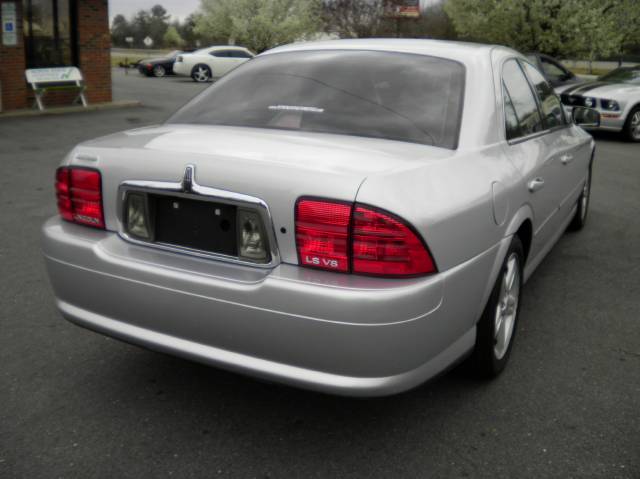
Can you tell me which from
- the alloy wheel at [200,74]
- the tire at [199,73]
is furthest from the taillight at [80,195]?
the alloy wheel at [200,74]

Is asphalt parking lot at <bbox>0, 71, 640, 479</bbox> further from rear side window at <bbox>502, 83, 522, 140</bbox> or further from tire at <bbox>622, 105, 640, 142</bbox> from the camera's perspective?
tire at <bbox>622, 105, 640, 142</bbox>

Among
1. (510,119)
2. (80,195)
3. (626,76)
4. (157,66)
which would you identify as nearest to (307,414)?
(80,195)

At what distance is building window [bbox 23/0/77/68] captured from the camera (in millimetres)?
15133

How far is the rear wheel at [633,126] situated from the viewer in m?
12.9

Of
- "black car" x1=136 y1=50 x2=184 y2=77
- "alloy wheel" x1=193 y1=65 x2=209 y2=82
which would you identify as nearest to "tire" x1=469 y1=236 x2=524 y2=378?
"alloy wheel" x1=193 y1=65 x2=209 y2=82

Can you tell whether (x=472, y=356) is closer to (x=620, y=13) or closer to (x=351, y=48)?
(x=351, y=48)

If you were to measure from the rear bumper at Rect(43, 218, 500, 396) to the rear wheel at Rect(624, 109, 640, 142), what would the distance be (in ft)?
37.2

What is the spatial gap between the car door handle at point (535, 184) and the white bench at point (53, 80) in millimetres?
13107

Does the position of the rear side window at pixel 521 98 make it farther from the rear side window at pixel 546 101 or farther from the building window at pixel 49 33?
the building window at pixel 49 33

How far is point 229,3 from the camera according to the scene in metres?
52.2

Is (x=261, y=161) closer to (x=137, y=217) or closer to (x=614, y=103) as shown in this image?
(x=137, y=217)

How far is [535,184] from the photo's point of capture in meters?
3.61

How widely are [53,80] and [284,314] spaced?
1407 centimetres

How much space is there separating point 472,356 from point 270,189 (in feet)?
4.36
